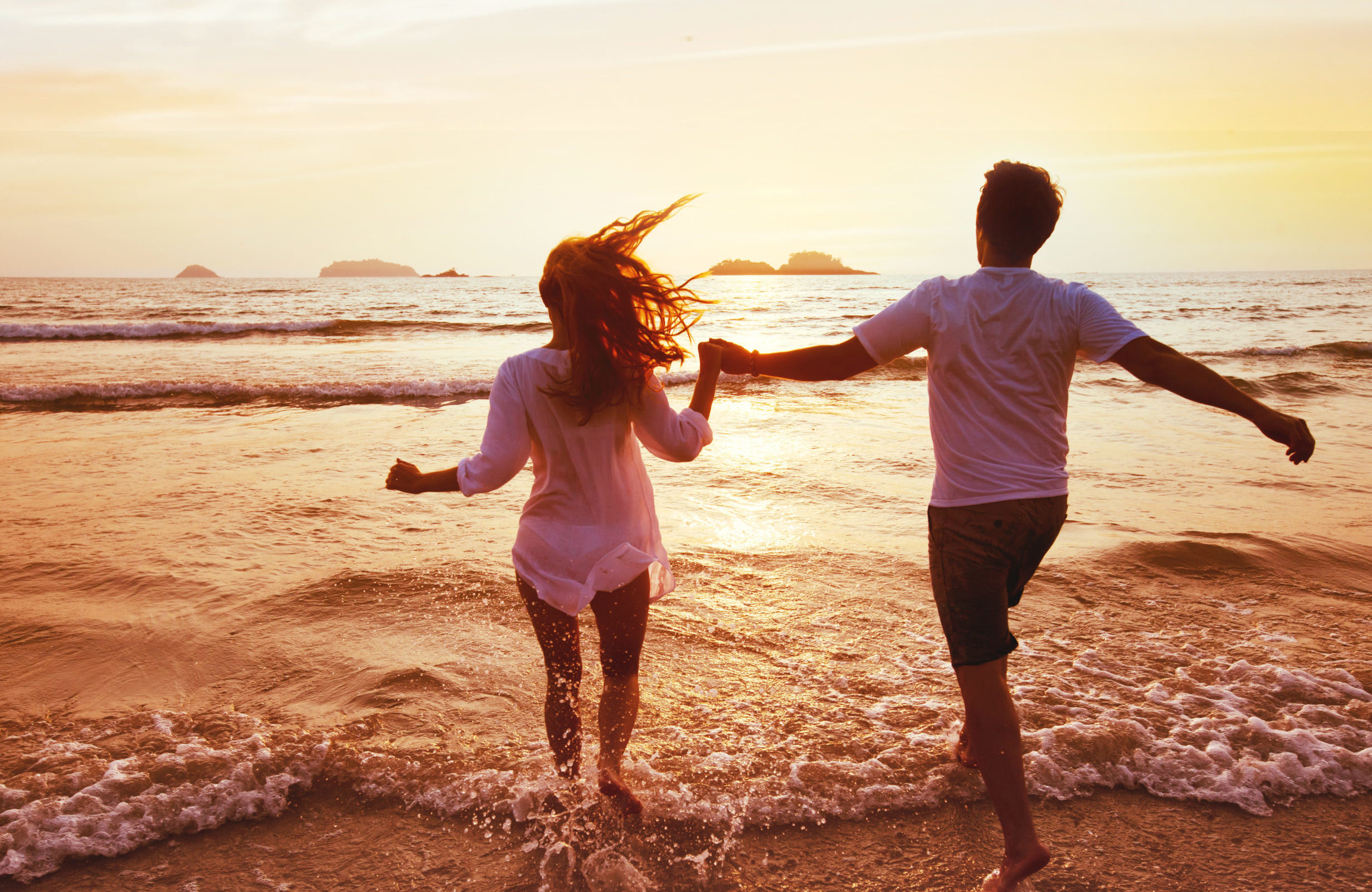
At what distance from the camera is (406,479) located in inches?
104

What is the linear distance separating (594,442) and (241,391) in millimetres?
12198

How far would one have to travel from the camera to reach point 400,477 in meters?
2.67

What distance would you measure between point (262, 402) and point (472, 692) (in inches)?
384

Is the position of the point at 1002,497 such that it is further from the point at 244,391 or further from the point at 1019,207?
the point at 244,391

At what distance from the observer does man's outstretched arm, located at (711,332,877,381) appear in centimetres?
271

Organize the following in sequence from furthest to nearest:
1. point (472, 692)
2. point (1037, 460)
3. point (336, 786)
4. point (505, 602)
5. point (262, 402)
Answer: point (262, 402)
point (505, 602)
point (472, 692)
point (336, 786)
point (1037, 460)

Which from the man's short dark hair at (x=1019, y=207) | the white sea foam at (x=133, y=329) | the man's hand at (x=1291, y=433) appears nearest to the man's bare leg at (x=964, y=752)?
the man's hand at (x=1291, y=433)

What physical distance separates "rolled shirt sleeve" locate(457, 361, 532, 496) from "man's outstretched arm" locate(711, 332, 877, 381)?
688 millimetres

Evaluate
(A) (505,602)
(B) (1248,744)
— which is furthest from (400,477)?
(B) (1248,744)

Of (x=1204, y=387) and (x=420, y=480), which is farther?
(x=420, y=480)

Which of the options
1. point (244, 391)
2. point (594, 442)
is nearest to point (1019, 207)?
point (594, 442)

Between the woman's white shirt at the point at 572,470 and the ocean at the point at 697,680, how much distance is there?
0.95 metres

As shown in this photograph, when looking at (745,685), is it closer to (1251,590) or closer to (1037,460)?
(1037,460)

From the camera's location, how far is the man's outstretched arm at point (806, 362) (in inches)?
107
